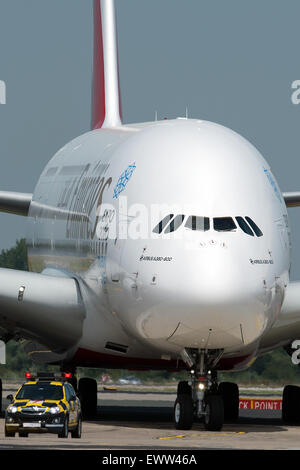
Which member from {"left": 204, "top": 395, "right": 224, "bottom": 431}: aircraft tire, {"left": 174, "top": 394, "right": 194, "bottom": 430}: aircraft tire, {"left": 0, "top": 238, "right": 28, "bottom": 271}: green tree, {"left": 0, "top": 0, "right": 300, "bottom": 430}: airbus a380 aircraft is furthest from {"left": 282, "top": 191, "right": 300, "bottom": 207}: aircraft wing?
{"left": 0, "top": 238, "right": 28, "bottom": 271}: green tree

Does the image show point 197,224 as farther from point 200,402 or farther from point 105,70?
point 105,70

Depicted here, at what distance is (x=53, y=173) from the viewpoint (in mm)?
45281

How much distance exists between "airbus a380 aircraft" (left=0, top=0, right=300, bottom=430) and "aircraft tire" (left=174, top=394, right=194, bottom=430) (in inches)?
0.9

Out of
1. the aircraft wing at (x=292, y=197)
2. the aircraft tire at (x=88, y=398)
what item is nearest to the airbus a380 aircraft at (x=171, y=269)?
the aircraft tire at (x=88, y=398)

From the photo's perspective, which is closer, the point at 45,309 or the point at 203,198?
the point at 203,198

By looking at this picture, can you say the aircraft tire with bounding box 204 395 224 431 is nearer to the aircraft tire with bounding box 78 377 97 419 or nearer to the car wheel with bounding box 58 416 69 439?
the car wheel with bounding box 58 416 69 439

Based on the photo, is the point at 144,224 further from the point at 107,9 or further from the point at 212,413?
the point at 107,9

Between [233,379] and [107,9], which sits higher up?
[107,9]

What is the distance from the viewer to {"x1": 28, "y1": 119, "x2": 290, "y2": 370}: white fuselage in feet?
108

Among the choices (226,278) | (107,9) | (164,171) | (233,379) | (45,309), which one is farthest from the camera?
(233,379)

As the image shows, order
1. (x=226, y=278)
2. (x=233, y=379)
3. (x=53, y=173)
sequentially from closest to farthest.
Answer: (x=226, y=278) → (x=53, y=173) → (x=233, y=379)

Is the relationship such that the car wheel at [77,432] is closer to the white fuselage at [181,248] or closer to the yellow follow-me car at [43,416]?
the yellow follow-me car at [43,416]

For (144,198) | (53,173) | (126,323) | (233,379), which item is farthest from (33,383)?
(233,379)

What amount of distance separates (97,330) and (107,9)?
2031cm
